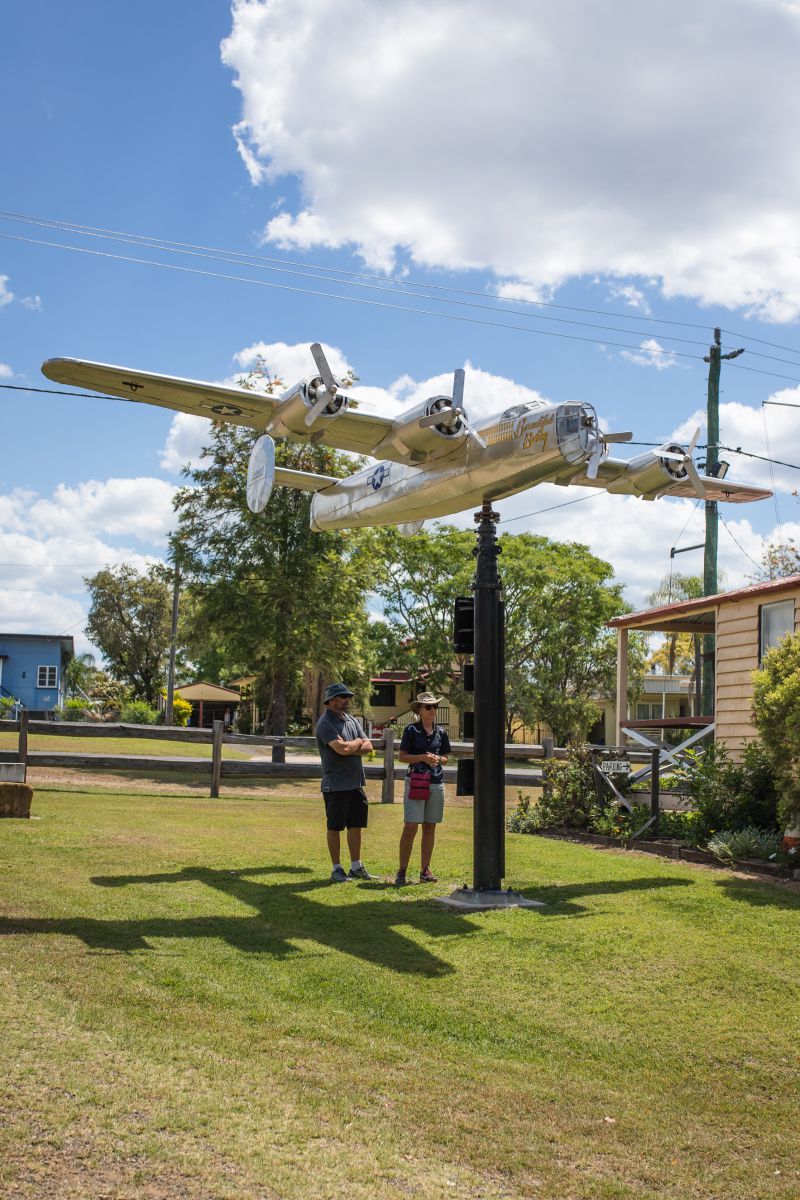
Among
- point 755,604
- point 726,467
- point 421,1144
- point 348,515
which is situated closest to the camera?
point 421,1144

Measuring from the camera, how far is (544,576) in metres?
41.4

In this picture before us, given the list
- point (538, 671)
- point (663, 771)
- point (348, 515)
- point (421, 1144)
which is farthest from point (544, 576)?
point (421, 1144)

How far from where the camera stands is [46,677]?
5541cm

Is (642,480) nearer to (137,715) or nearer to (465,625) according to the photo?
(465,625)

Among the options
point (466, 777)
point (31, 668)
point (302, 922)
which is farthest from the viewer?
point (31, 668)

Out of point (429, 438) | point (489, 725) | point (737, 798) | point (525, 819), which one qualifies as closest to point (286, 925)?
point (489, 725)

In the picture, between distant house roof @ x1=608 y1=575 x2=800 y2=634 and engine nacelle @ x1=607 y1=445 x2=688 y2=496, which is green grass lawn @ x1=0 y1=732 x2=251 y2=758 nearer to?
distant house roof @ x1=608 y1=575 x2=800 y2=634

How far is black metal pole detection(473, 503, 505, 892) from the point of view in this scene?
9648 mm

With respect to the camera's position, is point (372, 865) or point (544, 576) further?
point (544, 576)

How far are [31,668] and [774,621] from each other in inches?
1854

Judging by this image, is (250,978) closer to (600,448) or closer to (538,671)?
(600,448)

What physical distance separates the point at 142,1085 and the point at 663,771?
40.7ft

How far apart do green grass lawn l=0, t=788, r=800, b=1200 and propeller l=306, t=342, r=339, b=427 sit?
4.48 meters

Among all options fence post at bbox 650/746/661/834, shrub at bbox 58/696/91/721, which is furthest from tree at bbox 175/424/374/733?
shrub at bbox 58/696/91/721
